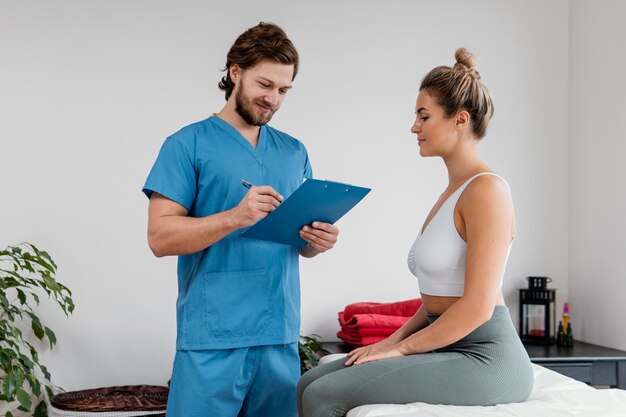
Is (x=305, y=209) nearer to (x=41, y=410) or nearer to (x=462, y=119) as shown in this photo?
(x=462, y=119)

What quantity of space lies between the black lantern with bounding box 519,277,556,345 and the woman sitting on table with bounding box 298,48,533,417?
62.9 inches

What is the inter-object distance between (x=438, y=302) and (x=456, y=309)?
13 centimetres

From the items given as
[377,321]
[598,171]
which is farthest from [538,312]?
[377,321]

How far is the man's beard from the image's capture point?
2.01 meters

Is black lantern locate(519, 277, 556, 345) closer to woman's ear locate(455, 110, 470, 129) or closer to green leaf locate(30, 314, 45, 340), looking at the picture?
woman's ear locate(455, 110, 470, 129)

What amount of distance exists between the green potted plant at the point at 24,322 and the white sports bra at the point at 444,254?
4.63ft

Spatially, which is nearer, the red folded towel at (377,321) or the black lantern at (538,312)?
the red folded towel at (377,321)

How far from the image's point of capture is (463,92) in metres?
1.85

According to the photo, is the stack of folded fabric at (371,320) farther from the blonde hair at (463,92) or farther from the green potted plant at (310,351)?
the blonde hair at (463,92)

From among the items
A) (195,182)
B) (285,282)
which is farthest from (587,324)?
(195,182)

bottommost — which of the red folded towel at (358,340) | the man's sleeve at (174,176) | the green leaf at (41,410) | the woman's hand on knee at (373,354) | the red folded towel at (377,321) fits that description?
the green leaf at (41,410)

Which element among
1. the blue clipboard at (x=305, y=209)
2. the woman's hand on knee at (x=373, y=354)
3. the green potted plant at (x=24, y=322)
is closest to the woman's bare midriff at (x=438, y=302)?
the woman's hand on knee at (x=373, y=354)

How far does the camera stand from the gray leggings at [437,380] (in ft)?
5.25

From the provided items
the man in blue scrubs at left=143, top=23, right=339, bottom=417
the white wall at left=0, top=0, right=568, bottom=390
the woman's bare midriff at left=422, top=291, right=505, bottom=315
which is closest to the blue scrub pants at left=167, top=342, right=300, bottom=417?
the man in blue scrubs at left=143, top=23, right=339, bottom=417
